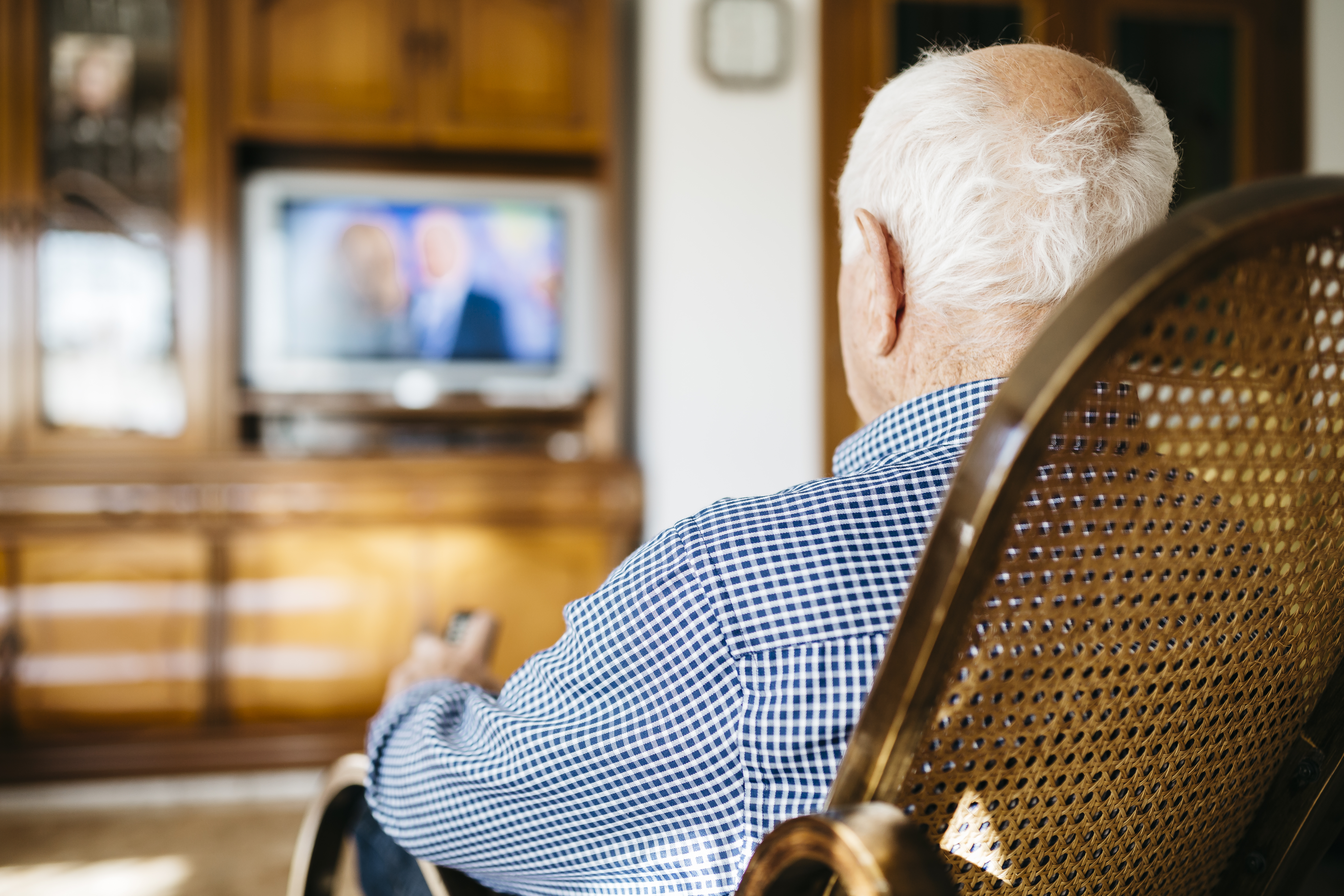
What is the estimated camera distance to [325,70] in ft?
8.09

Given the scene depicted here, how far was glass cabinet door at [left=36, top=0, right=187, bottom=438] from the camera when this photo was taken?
238 centimetres

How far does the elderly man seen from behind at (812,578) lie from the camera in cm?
51

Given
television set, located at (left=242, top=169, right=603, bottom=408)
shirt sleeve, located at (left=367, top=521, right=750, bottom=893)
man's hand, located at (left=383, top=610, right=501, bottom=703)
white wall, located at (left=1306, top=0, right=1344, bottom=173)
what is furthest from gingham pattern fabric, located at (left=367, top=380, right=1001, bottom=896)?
white wall, located at (left=1306, top=0, right=1344, bottom=173)

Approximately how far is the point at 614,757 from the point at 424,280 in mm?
2234

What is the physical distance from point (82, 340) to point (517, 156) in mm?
1266

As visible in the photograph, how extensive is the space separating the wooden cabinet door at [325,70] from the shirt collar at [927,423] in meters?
2.19

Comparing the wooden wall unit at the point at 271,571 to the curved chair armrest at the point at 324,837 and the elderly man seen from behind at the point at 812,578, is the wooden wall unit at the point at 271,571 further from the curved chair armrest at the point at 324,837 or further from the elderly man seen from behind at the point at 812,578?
the elderly man seen from behind at the point at 812,578

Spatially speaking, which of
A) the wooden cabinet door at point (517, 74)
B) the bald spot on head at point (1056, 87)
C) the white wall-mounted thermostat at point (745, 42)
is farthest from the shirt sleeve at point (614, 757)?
the white wall-mounted thermostat at point (745, 42)

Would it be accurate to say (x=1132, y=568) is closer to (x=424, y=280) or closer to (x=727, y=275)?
(x=727, y=275)

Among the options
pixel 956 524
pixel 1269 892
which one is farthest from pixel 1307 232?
pixel 1269 892

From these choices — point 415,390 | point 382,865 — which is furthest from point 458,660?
point 415,390

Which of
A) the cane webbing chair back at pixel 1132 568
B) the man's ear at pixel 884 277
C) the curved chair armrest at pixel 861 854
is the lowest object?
the curved chair armrest at pixel 861 854

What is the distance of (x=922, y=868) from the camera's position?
369mm

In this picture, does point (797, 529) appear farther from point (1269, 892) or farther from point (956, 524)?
point (1269, 892)
